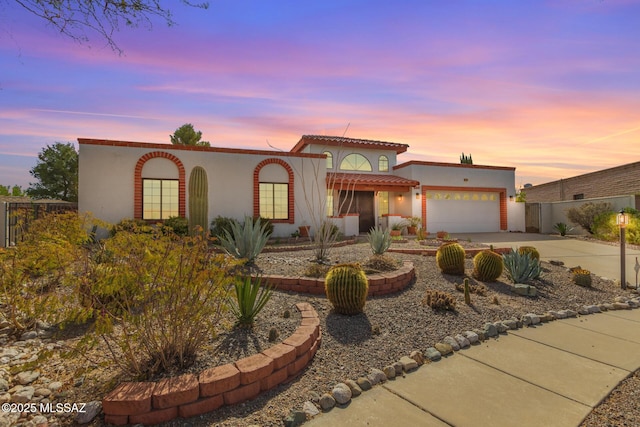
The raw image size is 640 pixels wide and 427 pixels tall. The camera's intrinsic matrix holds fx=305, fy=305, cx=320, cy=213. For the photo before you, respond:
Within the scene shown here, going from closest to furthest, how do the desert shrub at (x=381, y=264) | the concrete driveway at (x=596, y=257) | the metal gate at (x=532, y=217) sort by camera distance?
the desert shrub at (x=381, y=264)
the concrete driveway at (x=596, y=257)
the metal gate at (x=532, y=217)

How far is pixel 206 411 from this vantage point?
229cm

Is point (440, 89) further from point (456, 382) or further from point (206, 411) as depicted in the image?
point (206, 411)

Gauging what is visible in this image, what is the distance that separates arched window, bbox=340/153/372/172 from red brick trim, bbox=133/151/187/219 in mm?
8760

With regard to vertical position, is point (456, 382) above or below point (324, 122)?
below

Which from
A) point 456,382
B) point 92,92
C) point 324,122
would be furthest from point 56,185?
point 456,382

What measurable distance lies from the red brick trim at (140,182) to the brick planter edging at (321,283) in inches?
343

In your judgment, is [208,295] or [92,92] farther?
[92,92]

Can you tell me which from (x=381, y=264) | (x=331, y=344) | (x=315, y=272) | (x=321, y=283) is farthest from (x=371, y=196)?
(x=331, y=344)

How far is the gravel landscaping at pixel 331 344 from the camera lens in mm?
2365

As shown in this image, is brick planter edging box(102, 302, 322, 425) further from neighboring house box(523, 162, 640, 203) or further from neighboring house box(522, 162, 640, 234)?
neighboring house box(523, 162, 640, 203)

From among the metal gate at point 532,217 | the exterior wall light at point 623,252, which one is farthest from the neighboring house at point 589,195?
the exterior wall light at point 623,252

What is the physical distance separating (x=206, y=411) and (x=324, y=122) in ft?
A: 21.7

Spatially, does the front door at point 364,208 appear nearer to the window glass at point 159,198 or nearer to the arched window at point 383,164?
the arched window at point 383,164

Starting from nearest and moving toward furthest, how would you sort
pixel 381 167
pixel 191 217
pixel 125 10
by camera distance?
1. pixel 125 10
2. pixel 191 217
3. pixel 381 167
